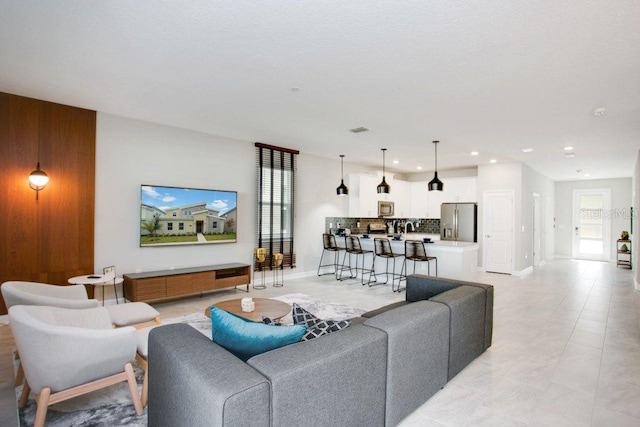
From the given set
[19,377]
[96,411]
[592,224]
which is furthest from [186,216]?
[592,224]

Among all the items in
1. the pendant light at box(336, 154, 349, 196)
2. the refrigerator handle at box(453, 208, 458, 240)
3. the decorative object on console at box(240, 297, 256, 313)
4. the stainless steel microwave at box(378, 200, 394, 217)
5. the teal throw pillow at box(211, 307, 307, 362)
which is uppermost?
the pendant light at box(336, 154, 349, 196)

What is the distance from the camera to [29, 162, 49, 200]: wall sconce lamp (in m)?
4.20

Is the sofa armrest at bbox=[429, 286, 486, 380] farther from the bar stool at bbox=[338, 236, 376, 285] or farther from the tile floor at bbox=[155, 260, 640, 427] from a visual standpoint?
the bar stool at bbox=[338, 236, 376, 285]

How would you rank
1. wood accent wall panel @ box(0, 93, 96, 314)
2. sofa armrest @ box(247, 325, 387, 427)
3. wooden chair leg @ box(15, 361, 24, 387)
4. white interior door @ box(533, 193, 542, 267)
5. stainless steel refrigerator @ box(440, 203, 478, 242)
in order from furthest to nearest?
1. white interior door @ box(533, 193, 542, 267)
2. stainless steel refrigerator @ box(440, 203, 478, 242)
3. wood accent wall panel @ box(0, 93, 96, 314)
4. wooden chair leg @ box(15, 361, 24, 387)
5. sofa armrest @ box(247, 325, 387, 427)

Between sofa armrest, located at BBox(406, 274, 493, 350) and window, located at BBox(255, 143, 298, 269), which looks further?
window, located at BBox(255, 143, 298, 269)

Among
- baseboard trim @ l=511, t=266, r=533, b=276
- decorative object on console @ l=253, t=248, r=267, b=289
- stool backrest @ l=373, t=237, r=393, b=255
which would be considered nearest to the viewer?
decorative object on console @ l=253, t=248, r=267, b=289

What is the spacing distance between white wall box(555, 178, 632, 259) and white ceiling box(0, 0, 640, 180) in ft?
21.9

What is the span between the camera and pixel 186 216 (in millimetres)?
5633

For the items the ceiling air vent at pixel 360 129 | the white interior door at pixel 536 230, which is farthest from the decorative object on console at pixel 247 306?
the white interior door at pixel 536 230

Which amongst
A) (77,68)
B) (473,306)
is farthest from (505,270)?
(77,68)

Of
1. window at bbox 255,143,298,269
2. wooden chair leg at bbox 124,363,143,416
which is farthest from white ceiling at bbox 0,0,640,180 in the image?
wooden chair leg at bbox 124,363,143,416

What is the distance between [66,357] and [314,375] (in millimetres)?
1614

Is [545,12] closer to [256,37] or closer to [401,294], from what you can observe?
[256,37]

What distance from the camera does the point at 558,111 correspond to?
430 centimetres
